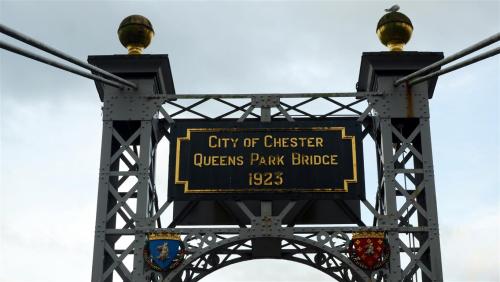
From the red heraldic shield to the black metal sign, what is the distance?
3.02 ft

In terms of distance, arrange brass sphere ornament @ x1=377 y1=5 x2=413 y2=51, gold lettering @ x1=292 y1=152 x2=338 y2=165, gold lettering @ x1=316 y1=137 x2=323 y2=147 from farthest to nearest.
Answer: brass sphere ornament @ x1=377 y1=5 x2=413 y2=51, gold lettering @ x1=316 y1=137 x2=323 y2=147, gold lettering @ x1=292 y1=152 x2=338 y2=165

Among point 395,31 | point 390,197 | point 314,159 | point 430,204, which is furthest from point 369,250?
point 395,31

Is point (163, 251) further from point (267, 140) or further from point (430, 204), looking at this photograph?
point (430, 204)

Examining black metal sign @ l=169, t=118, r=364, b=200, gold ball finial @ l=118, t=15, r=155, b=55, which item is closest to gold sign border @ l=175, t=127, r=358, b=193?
black metal sign @ l=169, t=118, r=364, b=200

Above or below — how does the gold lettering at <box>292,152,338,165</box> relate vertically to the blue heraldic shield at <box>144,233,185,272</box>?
above

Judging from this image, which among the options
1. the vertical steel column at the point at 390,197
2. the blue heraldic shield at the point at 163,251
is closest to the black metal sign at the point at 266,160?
the vertical steel column at the point at 390,197

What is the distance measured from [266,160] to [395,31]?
12.7 feet

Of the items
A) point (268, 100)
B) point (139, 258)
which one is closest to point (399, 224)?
point (268, 100)

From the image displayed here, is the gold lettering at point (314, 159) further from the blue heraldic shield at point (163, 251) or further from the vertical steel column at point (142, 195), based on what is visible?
the vertical steel column at point (142, 195)

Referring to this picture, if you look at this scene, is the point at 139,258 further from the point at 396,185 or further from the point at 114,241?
the point at 396,185

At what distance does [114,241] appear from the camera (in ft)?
55.5

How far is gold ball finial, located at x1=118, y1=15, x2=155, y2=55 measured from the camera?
1794 cm

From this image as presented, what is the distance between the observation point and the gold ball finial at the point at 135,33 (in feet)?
58.9

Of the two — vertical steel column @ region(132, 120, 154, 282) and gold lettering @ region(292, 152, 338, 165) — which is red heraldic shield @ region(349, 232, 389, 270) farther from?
vertical steel column @ region(132, 120, 154, 282)
